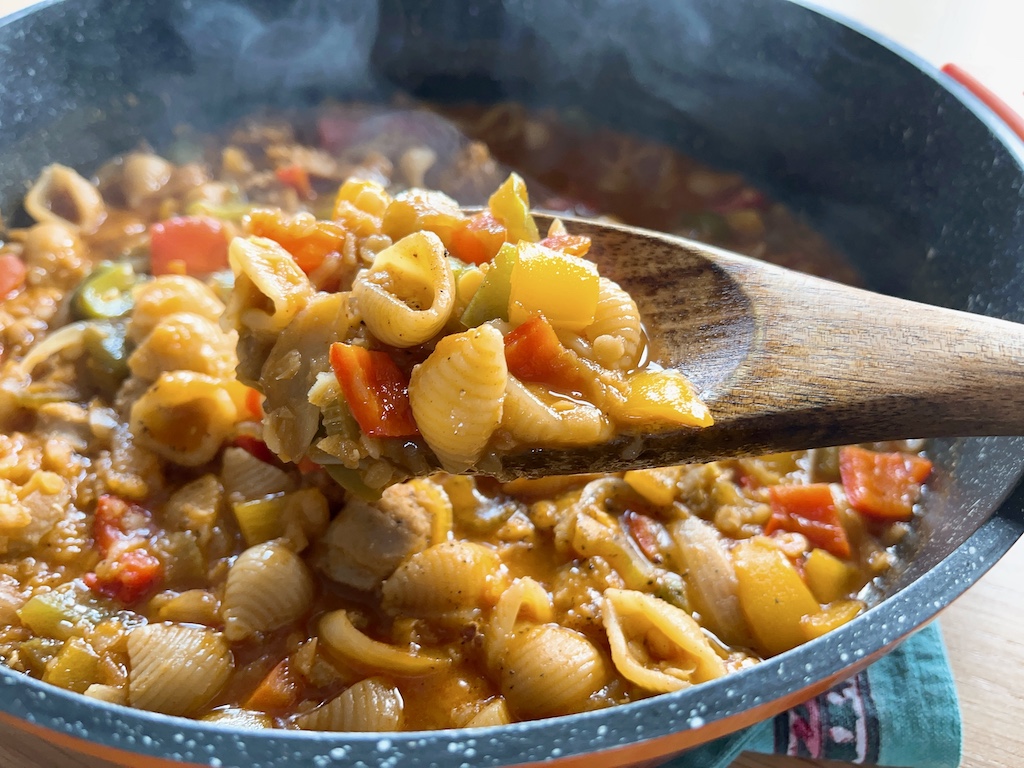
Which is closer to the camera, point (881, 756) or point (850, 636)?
point (850, 636)

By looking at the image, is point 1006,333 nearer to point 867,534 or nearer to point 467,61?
point 867,534

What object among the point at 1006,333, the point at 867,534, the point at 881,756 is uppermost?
the point at 1006,333

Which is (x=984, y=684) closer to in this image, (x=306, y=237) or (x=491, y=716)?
(x=491, y=716)

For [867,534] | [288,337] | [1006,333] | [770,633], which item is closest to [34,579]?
[288,337]

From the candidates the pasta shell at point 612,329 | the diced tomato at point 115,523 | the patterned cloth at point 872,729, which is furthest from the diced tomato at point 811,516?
the diced tomato at point 115,523

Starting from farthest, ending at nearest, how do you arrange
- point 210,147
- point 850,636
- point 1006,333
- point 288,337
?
point 210,147
point 288,337
point 1006,333
point 850,636

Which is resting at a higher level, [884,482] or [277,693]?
[884,482]

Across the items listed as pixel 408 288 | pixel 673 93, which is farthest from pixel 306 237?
pixel 673 93
